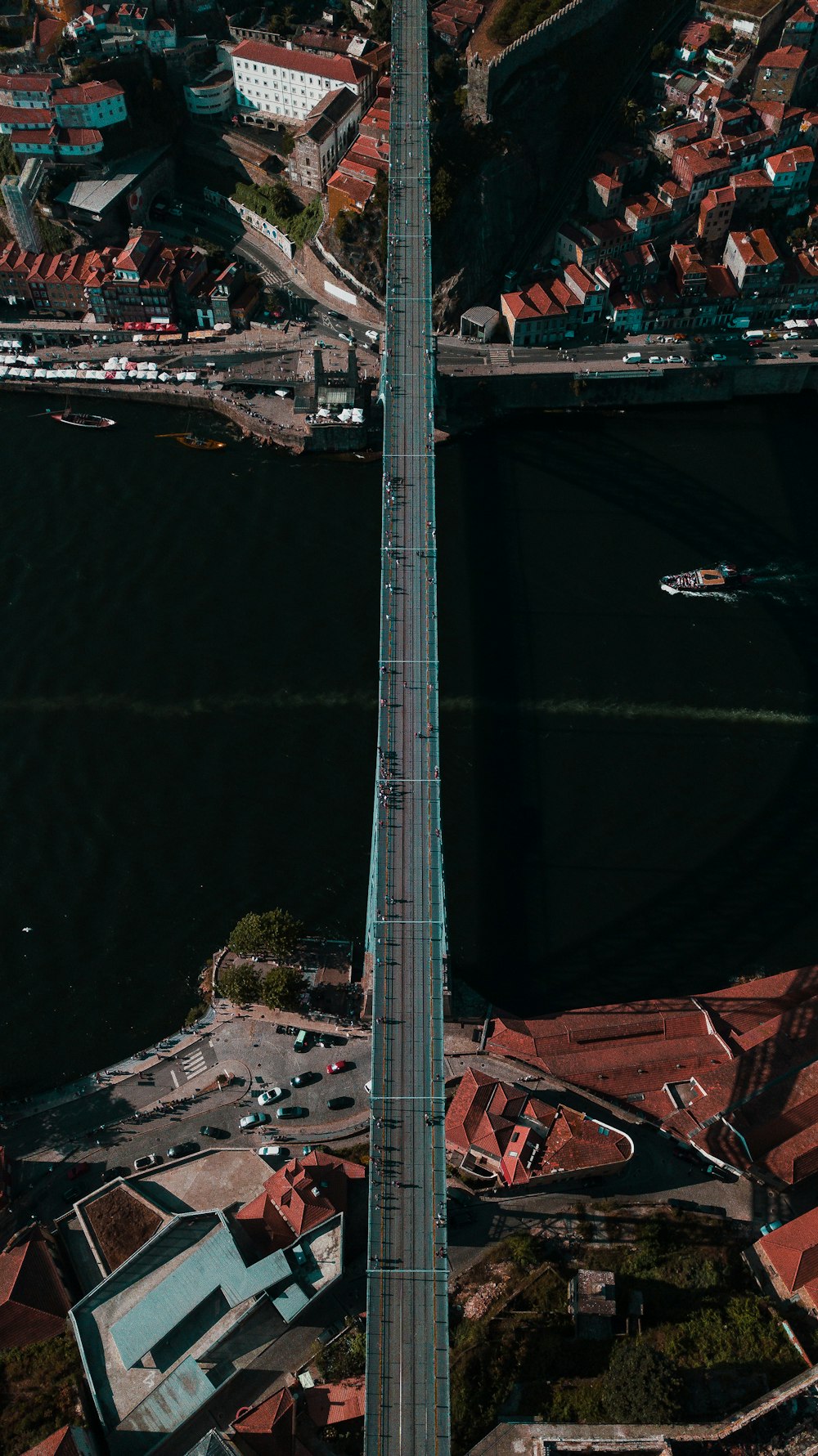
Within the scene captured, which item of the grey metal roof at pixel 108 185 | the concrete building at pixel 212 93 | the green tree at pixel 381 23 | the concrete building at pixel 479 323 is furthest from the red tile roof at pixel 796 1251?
the green tree at pixel 381 23

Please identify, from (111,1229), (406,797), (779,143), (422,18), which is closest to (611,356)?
(779,143)

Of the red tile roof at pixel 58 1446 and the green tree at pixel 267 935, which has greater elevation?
the green tree at pixel 267 935

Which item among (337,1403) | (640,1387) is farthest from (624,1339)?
(337,1403)

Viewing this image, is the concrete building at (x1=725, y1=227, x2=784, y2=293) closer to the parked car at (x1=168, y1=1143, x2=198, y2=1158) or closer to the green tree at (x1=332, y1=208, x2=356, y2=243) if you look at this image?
the green tree at (x1=332, y1=208, x2=356, y2=243)

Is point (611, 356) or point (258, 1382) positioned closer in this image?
point (258, 1382)

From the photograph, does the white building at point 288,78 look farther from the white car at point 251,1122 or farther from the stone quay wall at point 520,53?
the white car at point 251,1122

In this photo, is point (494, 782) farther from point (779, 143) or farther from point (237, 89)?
point (237, 89)

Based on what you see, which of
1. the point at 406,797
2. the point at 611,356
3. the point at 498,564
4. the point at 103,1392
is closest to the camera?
the point at 103,1392
